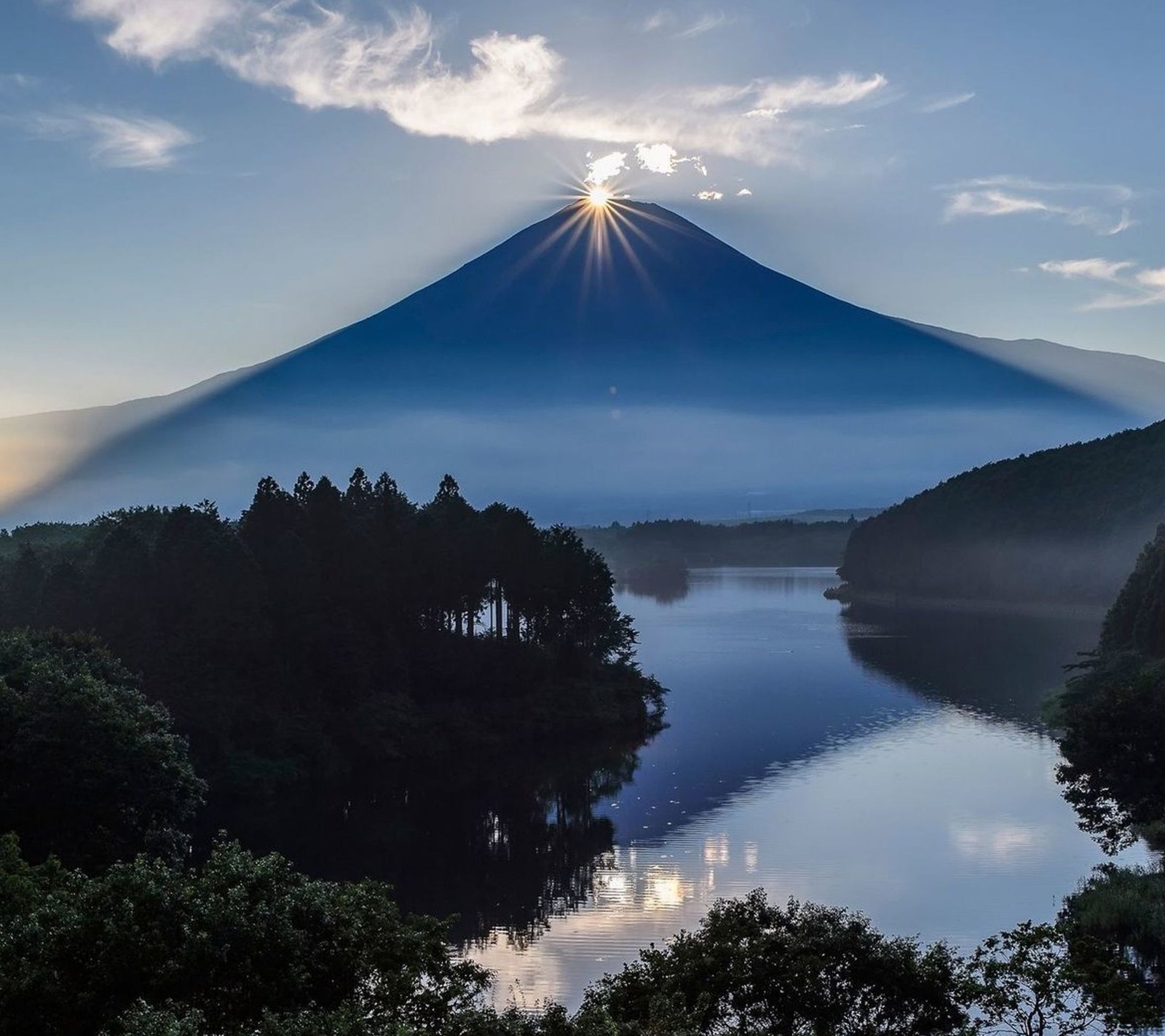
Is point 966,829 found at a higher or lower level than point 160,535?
lower

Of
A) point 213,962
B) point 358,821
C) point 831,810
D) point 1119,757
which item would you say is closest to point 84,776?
point 358,821

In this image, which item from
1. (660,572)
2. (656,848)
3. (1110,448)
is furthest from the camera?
(660,572)

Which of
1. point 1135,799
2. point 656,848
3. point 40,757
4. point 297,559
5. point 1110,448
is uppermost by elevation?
point 1110,448

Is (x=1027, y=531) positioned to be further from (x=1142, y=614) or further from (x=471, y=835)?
(x=471, y=835)

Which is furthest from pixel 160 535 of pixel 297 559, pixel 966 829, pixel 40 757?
pixel 966 829

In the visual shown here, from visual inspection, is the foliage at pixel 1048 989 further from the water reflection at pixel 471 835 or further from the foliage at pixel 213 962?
the water reflection at pixel 471 835

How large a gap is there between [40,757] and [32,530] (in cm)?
5308

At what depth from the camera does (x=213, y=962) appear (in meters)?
13.1

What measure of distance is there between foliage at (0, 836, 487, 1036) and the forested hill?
9086cm

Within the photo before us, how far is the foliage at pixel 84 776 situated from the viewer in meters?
25.2

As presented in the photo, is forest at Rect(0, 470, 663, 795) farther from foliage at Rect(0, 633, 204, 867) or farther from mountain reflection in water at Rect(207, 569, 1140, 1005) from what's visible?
foliage at Rect(0, 633, 204, 867)

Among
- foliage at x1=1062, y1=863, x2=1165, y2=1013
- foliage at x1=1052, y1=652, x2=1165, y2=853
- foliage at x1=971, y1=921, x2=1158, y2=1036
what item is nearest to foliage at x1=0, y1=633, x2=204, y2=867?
foliage at x1=971, y1=921, x2=1158, y2=1036

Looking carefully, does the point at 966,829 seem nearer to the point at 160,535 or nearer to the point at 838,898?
the point at 838,898

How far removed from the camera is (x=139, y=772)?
1027 inches
